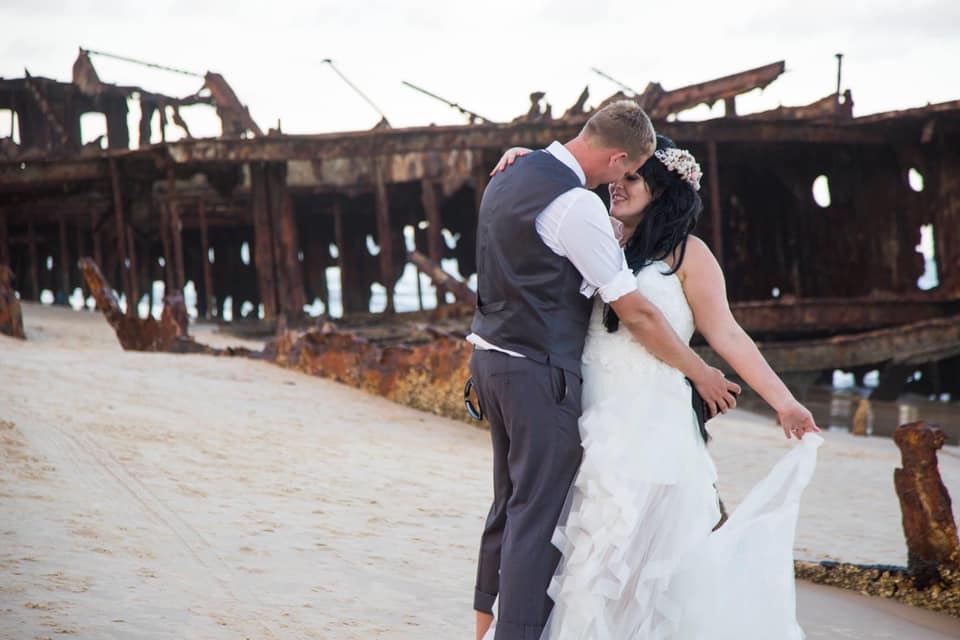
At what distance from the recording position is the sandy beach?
3.90 m

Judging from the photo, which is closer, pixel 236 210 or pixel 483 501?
pixel 483 501

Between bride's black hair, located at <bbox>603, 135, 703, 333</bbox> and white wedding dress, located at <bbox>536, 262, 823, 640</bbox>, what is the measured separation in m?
0.05

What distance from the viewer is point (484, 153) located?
53.7 feet

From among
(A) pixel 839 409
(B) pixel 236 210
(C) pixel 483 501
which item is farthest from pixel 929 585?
(B) pixel 236 210

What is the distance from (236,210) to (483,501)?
61.1 ft

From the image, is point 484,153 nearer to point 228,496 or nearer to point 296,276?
point 296,276

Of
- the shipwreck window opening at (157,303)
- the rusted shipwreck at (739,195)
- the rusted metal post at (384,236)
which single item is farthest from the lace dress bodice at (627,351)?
the shipwreck window opening at (157,303)

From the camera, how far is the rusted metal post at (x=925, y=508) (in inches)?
196

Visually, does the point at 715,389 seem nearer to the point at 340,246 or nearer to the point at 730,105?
the point at 730,105

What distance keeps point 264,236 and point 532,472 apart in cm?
1428

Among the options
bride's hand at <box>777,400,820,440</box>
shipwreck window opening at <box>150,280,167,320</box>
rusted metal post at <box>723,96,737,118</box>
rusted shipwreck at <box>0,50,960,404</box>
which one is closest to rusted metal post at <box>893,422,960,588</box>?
bride's hand at <box>777,400,820,440</box>

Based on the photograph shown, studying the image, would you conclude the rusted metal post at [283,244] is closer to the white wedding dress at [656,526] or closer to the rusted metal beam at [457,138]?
the rusted metal beam at [457,138]

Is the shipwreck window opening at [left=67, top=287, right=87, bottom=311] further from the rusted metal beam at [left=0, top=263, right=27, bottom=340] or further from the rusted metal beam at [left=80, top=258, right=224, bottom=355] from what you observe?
the rusted metal beam at [left=0, top=263, right=27, bottom=340]

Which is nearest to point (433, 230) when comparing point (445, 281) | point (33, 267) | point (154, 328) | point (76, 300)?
point (445, 281)
